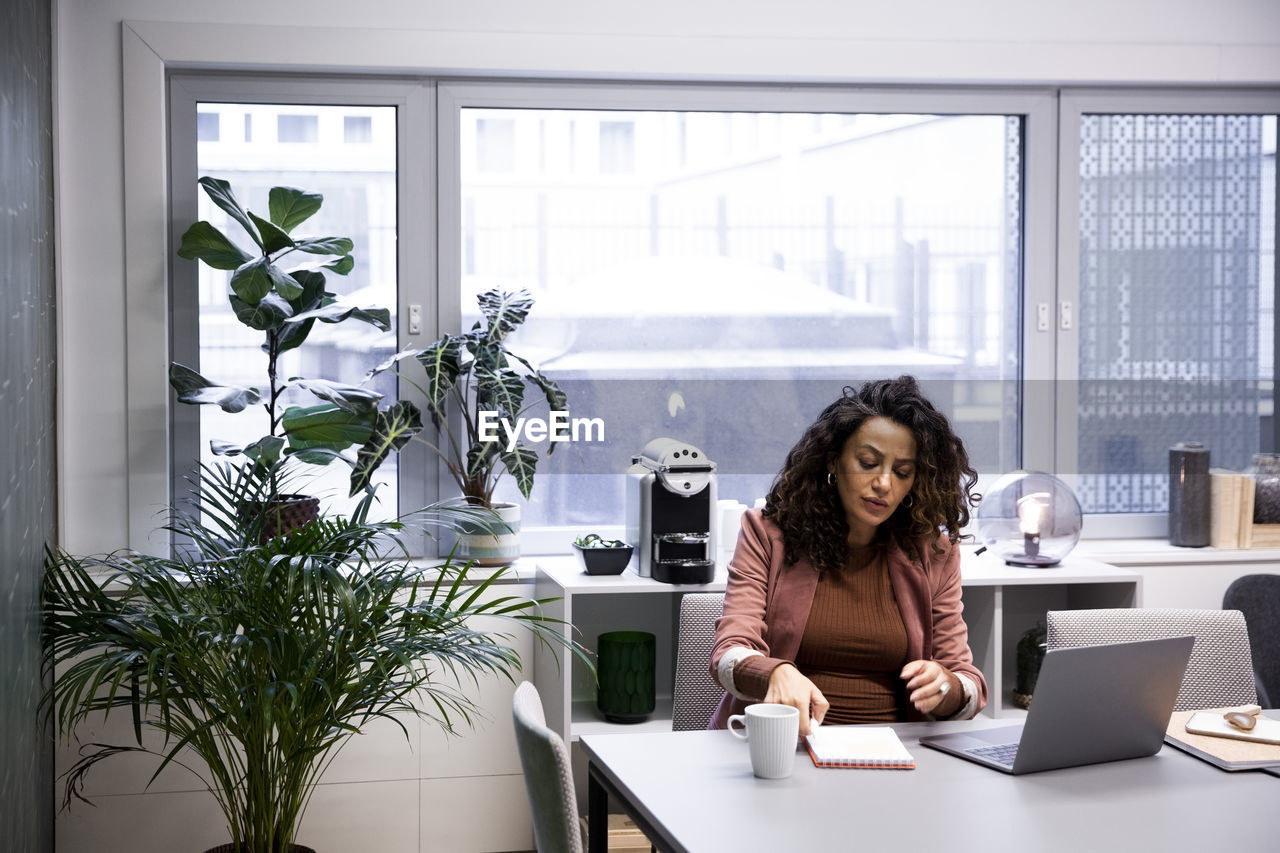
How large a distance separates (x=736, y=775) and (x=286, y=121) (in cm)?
237

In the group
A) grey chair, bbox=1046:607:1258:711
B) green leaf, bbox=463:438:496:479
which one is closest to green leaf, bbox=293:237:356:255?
green leaf, bbox=463:438:496:479

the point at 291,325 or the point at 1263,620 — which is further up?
the point at 291,325

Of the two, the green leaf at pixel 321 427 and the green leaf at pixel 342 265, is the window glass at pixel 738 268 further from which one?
the green leaf at pixel 321 427

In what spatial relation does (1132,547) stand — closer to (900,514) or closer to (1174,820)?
(900,514)

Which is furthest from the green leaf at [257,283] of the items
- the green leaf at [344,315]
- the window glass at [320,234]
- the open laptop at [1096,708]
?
the open laptop at [1096,708]

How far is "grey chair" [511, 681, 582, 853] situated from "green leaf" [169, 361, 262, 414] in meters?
1.61

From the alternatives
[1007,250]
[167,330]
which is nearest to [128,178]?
[167,330]

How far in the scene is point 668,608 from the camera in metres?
3.47

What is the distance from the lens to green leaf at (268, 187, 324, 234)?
3.09m

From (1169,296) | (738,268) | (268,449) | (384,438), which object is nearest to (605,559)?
(384,438)

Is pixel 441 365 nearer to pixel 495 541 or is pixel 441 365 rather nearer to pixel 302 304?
pixel 302 304

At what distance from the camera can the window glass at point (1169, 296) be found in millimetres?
3680

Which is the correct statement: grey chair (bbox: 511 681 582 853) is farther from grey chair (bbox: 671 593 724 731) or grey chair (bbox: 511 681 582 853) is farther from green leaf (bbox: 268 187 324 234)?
green leaf (bbox: 268 187 324 234)

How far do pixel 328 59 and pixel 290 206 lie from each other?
0.44m
